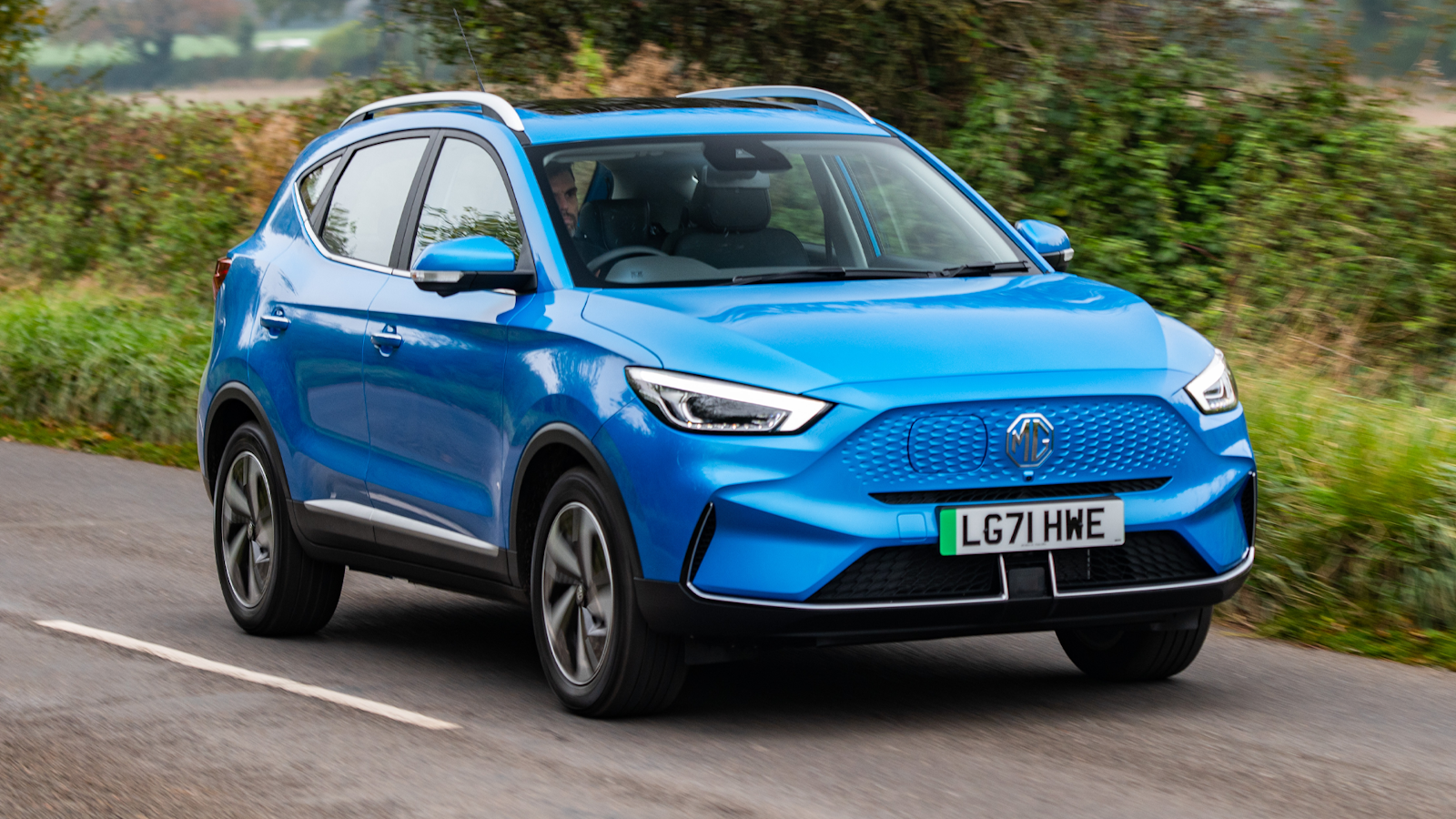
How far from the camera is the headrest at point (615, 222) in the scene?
21.7 ft

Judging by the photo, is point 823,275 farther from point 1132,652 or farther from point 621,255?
point 1132,652

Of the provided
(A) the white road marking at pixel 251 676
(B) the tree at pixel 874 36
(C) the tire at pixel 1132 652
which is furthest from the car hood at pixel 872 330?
(B) the tree at pixel 874 36

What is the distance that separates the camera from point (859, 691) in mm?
6637

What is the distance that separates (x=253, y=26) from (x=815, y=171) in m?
37.5

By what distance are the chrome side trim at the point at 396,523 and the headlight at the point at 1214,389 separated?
86.2 inches

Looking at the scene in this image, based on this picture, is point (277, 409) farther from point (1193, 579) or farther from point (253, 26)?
point (253, 26)

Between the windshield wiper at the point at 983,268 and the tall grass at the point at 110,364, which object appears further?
the tall grass at the point at 110,364

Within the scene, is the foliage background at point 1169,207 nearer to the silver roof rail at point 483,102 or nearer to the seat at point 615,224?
the seat at point 615,224

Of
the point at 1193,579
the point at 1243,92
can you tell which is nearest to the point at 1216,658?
the point at 1193,579

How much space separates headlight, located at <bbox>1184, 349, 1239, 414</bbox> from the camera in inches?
234

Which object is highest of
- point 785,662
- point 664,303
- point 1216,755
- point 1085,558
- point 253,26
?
point 664,303

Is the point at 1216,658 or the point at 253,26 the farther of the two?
the point at 253,26

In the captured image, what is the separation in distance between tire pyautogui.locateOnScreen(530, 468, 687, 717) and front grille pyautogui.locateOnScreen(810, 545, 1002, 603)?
0.58 meters

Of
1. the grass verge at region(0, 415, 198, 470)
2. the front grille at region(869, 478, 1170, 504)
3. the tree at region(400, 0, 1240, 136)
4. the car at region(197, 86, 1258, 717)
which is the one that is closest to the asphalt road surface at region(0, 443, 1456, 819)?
the car at region(197, 86, 1258, 717)
